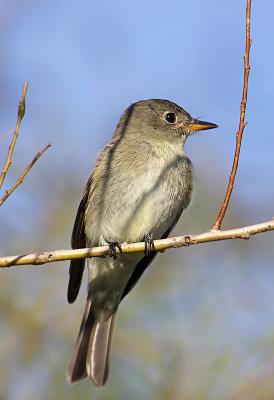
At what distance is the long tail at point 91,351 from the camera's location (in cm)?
586

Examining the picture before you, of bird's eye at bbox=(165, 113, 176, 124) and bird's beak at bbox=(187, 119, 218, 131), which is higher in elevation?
bird's eye at bbox=(165, 113, 176, 124)

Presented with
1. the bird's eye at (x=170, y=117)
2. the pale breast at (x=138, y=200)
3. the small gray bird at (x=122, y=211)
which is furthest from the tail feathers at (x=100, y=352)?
the bird's eye at (x=170, y=117)

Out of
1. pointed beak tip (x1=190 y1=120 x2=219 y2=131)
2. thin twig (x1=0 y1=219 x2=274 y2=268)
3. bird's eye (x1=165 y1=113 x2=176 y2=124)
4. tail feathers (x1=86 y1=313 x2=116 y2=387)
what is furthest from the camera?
bird's eye (x1=165 y1=113 x2=176 y2=124)

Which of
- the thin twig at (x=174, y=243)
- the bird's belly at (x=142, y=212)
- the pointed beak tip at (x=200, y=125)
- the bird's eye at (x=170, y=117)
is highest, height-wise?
the bird's eye at (x=170, y=117)

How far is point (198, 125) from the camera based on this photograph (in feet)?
22.1

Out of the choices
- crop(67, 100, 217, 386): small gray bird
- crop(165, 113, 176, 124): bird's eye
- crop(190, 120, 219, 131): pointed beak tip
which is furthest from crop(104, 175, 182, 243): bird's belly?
crop(165, 113, 176, 124): bird's eye

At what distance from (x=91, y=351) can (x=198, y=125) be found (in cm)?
228

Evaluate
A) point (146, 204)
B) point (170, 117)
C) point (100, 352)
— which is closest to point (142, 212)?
point (146, 204)

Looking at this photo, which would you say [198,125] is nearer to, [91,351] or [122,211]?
[122,211]

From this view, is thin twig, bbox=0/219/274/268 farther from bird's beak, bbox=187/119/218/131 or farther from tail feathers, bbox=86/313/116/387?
bird's beak, bbox=187/119/218/131

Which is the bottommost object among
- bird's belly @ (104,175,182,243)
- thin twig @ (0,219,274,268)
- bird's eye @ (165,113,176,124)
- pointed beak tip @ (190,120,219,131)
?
thin twig @ (0,219,274,268)

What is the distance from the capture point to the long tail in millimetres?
5859

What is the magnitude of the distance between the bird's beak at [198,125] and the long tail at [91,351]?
6.10ft

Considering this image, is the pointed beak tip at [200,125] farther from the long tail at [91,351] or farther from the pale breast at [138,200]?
the long tail at [91,351]
